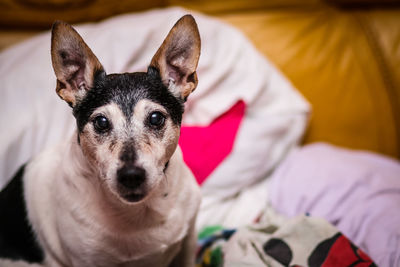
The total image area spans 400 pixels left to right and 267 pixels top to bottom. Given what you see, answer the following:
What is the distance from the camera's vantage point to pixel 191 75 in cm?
105

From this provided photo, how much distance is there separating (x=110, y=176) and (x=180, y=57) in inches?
14.3

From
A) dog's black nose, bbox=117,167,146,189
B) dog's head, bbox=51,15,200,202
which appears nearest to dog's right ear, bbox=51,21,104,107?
dog's head, bbox=51,15,200,202

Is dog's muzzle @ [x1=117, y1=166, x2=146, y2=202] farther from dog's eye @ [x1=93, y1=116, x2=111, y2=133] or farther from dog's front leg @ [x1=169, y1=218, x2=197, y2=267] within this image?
dog's front leg @ [x1=169, y1=218, x2=197, y2=267]

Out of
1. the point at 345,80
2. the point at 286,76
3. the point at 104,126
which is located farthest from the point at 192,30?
the point at 345,80

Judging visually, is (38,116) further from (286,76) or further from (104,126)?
(286,76)

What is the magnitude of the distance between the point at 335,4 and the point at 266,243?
141 cm

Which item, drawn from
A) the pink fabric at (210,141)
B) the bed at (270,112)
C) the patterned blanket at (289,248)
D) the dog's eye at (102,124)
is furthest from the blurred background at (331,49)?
the dog's eye at (102,124)

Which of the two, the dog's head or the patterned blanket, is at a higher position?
the dog's head

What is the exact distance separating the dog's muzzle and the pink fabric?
2.03ft

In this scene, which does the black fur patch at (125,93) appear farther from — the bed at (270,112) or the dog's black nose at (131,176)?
the bed at (270,112)

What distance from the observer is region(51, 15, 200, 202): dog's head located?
36.3 inches

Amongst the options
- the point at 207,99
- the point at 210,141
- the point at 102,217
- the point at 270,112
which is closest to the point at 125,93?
the point at 102,217

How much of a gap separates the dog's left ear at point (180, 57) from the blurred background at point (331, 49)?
1.02 m

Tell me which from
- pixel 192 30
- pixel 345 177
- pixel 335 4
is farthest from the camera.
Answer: pixel 335 4
